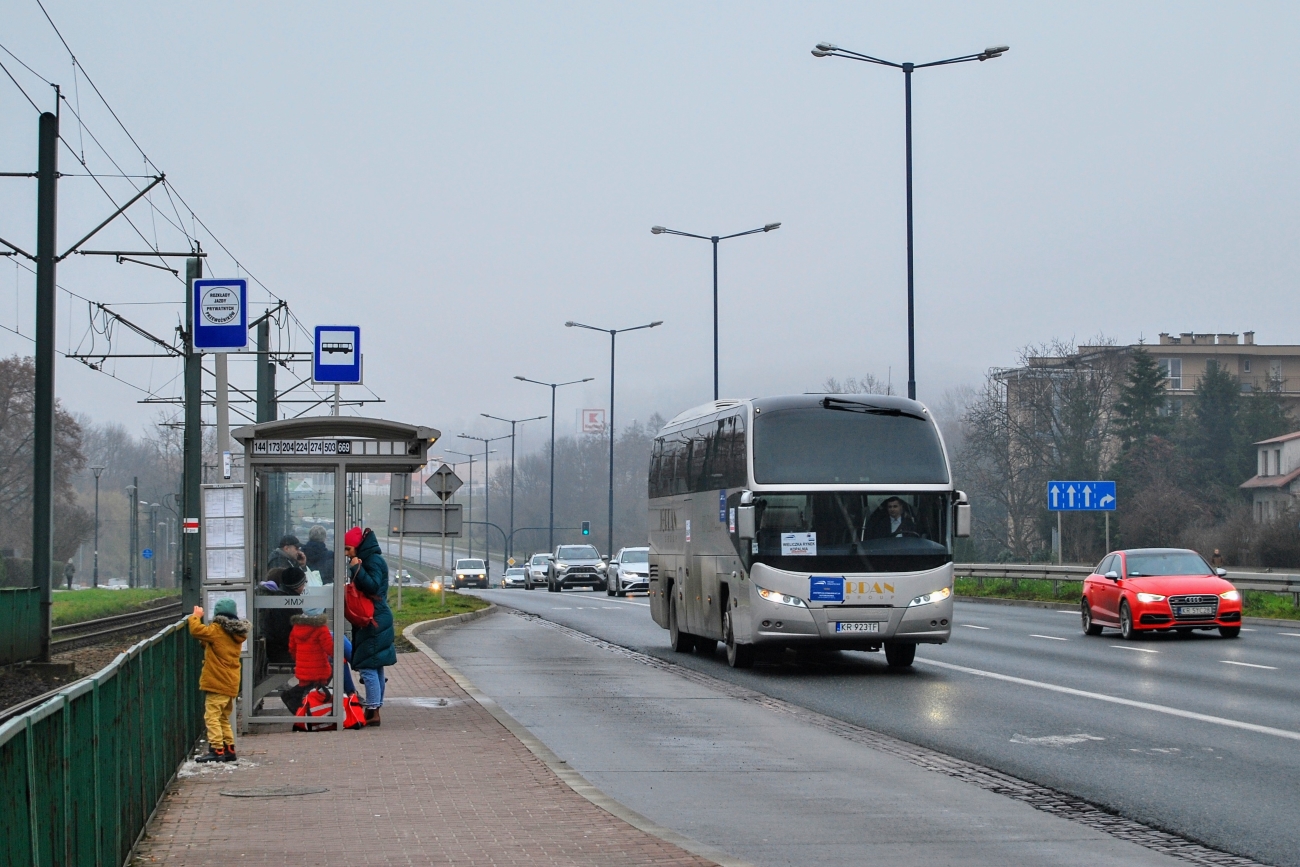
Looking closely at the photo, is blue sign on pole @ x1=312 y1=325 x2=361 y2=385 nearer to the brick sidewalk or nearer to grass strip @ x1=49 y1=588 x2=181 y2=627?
the brick sidewalk

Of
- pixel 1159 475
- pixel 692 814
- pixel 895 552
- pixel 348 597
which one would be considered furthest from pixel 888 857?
pixel 1159 475

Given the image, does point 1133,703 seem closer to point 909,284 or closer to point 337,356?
point 337,356

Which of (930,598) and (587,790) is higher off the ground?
(930,598)

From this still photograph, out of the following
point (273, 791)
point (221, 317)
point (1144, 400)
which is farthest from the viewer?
point (1144, 400)

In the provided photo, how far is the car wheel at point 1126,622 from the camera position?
83.4ft

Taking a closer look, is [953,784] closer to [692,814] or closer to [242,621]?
[692,814]

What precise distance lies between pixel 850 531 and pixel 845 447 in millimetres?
1063

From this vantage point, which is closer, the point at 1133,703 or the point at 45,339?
the point at 1133,703

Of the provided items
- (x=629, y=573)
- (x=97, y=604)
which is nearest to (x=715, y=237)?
(x=629, y=573)

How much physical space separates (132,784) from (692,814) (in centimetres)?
334

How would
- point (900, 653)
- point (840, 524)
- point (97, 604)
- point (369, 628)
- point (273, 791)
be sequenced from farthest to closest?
point (97, 604), point (900, 653), point (840, 524), point (369, 628), point (273, 791)

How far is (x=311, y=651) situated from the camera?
43.7 ft

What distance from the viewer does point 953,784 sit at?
10.8m

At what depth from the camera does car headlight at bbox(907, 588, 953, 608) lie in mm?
19312
